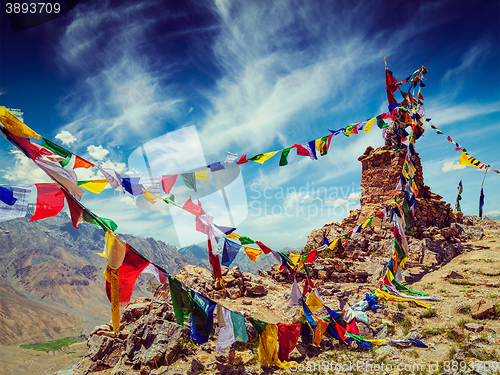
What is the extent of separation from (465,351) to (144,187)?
27.9ft

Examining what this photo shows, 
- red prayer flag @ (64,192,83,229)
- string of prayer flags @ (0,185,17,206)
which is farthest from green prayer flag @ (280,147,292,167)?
string of prayer flags @ (0,185,17,206)

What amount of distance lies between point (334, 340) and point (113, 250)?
20.0 feet

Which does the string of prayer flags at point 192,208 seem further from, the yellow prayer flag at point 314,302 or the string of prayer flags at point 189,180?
the yellow prayer flag at point 314,302

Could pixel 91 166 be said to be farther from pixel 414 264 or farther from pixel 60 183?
pixel 414 264

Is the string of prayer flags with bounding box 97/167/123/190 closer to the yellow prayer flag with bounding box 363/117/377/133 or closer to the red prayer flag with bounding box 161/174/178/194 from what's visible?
the red prayer flag with bounding box 161/174/178/194

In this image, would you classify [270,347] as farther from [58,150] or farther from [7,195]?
[58,150]

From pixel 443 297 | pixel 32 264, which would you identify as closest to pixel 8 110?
pixel 443 297

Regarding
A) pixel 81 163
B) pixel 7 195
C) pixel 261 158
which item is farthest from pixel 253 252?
pixel 7 195

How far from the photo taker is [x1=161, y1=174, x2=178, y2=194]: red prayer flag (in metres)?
7.71

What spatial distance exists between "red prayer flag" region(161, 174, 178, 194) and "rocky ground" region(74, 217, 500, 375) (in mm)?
3524

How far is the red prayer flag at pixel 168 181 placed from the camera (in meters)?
7.71

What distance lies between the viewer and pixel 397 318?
7.36 metres

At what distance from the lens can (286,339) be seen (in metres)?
6.03

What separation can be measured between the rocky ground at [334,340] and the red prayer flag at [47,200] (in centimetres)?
400
